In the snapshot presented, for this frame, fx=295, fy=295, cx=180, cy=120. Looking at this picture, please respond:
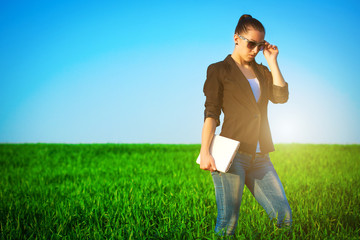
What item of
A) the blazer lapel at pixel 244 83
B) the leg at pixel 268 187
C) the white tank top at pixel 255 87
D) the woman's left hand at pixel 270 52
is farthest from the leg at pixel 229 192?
the woman's left hand at pixel 270 52

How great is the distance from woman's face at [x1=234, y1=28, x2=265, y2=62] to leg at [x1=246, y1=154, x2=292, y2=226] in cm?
88

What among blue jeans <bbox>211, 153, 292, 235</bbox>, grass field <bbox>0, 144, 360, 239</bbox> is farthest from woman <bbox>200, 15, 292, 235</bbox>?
grass field <bbox>0, 144, 360, 239</bbox>

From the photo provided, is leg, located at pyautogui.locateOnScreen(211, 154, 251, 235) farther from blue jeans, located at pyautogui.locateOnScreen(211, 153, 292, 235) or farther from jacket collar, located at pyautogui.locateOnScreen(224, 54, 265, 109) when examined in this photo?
jacket collar, located at pyautogui.locateOnScreen(224, 54, 265, 109)

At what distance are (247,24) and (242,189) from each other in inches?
54.4

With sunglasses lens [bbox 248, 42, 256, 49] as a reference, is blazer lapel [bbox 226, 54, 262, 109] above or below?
below

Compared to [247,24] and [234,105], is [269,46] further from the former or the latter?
[234,105]

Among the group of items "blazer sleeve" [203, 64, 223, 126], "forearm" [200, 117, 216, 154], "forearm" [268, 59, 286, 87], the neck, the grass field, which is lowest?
the grass field

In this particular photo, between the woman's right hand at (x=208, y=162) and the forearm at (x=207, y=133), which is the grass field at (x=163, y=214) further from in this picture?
the forearm at (x=207, y=133)

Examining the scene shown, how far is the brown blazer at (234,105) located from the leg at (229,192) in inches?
6.5

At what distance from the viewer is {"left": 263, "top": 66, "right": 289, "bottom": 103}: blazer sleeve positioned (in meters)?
2.68

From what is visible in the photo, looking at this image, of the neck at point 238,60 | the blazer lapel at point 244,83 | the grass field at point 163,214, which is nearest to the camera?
the blazer lapel at point 244,83

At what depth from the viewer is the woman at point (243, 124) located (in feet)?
7.80

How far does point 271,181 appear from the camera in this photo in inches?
99.3

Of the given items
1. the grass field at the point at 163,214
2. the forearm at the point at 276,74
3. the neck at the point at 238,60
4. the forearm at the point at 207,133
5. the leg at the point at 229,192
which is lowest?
the grass field at the point at 163,214
